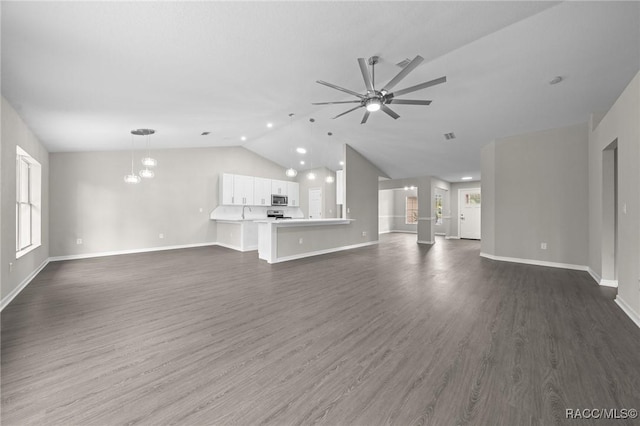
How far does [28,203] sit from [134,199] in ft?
7.79

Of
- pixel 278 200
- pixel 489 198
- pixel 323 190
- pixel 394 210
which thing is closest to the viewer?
pixel 489 198

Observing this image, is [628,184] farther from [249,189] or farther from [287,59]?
[249,189]

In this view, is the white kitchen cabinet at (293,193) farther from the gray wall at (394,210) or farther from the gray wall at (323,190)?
the gray wall at (394,210)

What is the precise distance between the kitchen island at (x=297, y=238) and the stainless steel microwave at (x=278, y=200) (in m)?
2.95

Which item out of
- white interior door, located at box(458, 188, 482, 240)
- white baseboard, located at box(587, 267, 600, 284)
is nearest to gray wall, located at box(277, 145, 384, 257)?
white interior door, located at box(458, 188, 482, 240)

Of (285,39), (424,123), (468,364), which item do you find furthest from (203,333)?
(424,123)

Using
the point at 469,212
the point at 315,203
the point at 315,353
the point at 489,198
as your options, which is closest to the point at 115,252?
the point at 315,203

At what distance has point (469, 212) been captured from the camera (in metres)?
10.2

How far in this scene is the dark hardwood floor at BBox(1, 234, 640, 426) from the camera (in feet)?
4.85

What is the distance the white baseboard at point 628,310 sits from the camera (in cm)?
257

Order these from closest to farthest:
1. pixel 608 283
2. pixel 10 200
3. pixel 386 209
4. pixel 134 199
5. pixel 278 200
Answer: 1. pixel 10 200
2. pixel 608 283
3. pixel 134 199
4. pixel 278 200
5. pixel 386 209

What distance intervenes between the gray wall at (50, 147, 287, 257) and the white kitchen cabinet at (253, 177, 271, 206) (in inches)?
18.3

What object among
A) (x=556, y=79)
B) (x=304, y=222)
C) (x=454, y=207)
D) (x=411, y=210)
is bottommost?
(x=304, y=222)

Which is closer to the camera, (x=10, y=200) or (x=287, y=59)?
(x=287, y=59)
